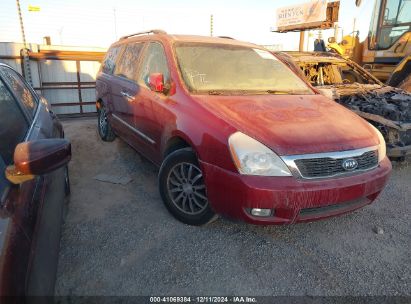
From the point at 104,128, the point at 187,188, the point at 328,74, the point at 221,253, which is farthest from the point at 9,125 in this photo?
the point at 328,74

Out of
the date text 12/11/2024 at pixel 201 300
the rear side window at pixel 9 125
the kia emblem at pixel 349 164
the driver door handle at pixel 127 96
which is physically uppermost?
the rear side window at pixel 9 125

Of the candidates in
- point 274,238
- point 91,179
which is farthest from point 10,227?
point 91,179

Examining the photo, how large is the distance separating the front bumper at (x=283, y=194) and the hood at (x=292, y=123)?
0.25 metres

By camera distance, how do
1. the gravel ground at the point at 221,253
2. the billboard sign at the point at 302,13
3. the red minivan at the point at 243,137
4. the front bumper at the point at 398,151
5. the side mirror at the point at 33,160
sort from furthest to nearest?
the billboard sign at the point at 302,13
the front bumper at the point at 398,151
the red minivan at the point at 243,137
the gravel ground at the point at 221,253
the side mirror at the point at 33,160

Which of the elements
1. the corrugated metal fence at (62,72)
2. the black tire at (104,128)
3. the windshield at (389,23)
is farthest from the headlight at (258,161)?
the windshield at (389,23)

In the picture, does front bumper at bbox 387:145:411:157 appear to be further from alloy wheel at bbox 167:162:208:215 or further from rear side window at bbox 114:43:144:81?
rear side window at bbox 114:43:144:81

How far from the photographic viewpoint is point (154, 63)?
383cm

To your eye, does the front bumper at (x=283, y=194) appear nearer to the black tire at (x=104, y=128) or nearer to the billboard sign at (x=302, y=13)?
the black tire at (x=104, y=128)

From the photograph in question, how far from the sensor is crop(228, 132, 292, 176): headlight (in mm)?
2484

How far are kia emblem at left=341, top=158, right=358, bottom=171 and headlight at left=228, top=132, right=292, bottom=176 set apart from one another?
0.52m

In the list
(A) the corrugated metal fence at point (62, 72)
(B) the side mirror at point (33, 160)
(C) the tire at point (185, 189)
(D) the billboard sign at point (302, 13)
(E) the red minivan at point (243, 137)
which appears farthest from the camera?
(D) the billboard sign at point (302, 13)

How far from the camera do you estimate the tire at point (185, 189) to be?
2.97m

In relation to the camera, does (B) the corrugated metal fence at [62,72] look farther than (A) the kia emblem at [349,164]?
Yes

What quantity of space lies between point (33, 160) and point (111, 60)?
4.16 metres
